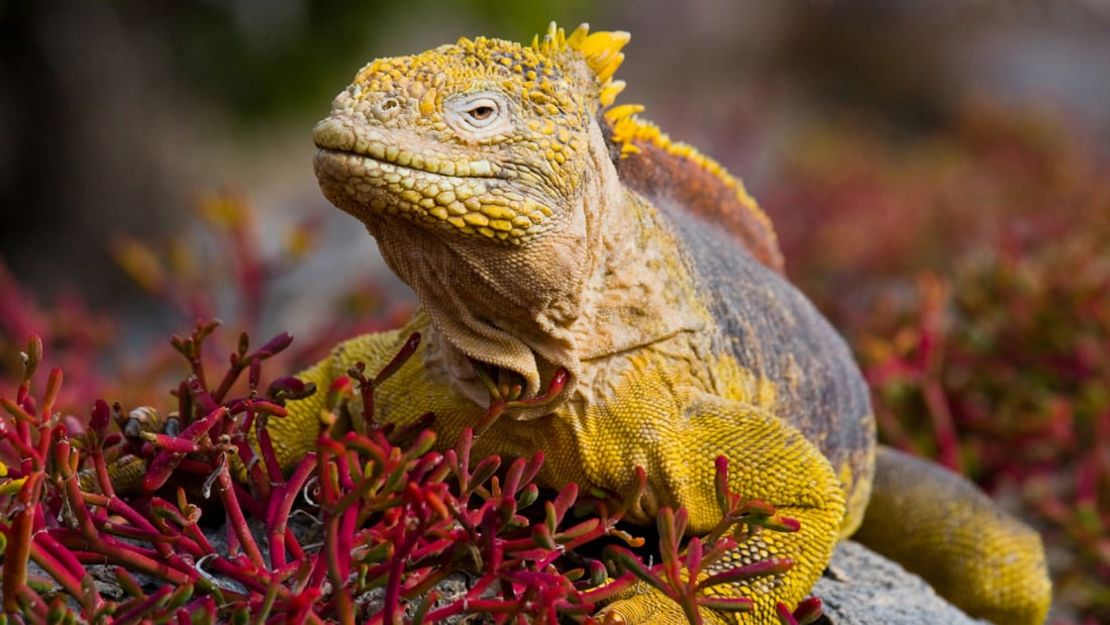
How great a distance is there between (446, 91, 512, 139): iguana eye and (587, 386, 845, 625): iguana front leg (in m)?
0.77

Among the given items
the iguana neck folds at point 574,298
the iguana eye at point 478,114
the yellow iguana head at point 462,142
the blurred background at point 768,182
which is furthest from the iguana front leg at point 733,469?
the blurred background at point 768,182

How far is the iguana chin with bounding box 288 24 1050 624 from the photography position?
104 inches

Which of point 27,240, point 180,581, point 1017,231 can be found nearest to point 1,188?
point 27,240

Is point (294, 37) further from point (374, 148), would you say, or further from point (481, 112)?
point (374, 148)

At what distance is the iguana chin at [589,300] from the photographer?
265 cm

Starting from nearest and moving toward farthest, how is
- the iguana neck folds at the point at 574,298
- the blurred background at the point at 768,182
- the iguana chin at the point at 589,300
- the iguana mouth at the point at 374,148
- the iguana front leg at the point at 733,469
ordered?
the iguana mouth at the point at 374,148
the iguana chin at the point at 589,300
the iguana neck folds at the point at 574,298
the iguana front leg at the point at 733,469
the blurred background at the point at 768,182

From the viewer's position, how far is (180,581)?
251cm

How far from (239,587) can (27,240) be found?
1107 cm

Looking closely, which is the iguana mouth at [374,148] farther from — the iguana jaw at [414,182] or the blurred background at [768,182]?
the blurred background at [768,182]

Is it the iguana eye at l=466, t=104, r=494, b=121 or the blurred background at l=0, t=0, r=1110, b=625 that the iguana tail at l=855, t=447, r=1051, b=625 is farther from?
the iguana eye at l=466, t=104, r=494, b=121

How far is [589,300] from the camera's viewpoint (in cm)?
303

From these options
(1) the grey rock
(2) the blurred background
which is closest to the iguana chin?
(1) the grey rock

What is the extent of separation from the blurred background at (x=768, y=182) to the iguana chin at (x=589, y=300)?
1932 mm

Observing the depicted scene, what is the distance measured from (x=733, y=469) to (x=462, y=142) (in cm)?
106
